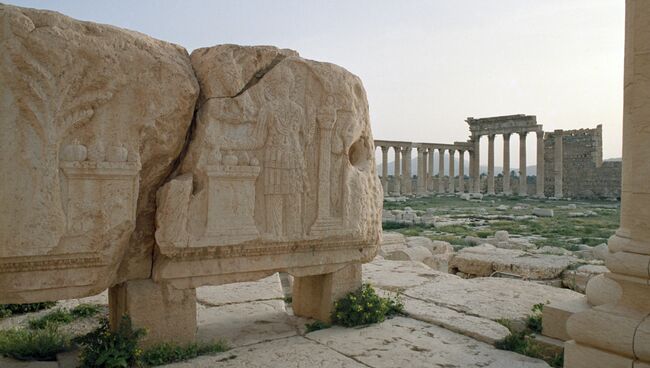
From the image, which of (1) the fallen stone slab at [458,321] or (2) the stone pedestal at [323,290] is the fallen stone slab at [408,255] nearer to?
(1) the fallen stone slab at [458,321]

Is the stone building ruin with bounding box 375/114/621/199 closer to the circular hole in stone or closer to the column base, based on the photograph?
the circular hole in stone

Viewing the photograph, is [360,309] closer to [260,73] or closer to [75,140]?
[260,73]

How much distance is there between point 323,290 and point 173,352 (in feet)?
5.00

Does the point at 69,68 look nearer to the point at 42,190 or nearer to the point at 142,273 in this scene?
the point at 42,190

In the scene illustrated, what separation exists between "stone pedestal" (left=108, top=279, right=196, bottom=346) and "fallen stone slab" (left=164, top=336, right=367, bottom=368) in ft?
0.95

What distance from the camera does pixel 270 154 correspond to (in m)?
3.96

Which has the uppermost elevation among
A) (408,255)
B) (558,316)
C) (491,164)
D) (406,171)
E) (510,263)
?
(491,164)

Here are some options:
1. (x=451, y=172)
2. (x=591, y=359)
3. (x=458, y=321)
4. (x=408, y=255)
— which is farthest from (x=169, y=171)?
(x=451, y=172)

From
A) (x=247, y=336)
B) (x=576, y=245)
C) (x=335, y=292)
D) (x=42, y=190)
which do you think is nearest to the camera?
(x=42, y=190)

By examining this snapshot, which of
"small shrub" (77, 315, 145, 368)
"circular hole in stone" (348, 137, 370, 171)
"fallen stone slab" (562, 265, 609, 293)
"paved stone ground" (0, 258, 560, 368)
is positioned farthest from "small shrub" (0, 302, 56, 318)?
"fallen stone slab" (562, 265, 609, 293)

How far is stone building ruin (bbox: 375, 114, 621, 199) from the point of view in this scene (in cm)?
3484

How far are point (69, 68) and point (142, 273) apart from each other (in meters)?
1.55

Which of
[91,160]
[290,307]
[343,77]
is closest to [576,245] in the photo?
[290,307]

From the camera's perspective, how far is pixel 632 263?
8.96ft
